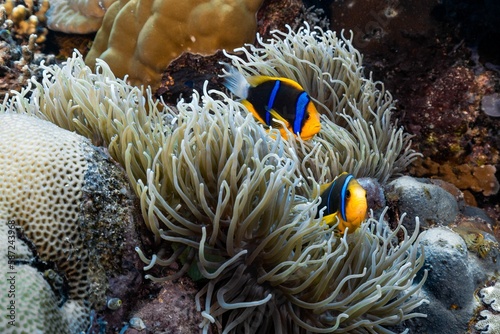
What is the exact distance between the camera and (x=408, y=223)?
119 inches

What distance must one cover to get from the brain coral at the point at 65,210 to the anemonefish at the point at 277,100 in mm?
1335

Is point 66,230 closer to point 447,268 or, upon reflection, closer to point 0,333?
point 0,333

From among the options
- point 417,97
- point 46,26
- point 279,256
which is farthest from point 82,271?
point 46,26

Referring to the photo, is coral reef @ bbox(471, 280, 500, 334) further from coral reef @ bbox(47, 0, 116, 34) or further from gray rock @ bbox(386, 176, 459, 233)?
coral reef @ bbox(47, 0, 116, 34)

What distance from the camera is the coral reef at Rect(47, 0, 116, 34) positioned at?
4.80m

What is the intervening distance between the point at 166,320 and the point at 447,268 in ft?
5.89

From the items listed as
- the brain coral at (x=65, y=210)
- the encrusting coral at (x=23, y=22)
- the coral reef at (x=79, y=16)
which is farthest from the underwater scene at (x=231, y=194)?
the encrusting coral at (x=23, y=22)

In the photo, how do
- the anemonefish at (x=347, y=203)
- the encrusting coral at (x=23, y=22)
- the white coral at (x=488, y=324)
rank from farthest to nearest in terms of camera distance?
the encrusting coral at (x=23, y=22), the white coral at (x=488, y=324), the anemonefish at (x=347, y=203)

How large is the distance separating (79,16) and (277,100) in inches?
136

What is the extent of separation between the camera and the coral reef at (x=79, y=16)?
4805mm

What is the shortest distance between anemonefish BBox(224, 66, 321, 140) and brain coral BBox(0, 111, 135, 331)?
1.33m

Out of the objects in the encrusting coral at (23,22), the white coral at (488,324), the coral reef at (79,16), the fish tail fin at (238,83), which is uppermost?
the fish tail fin at (238,83)

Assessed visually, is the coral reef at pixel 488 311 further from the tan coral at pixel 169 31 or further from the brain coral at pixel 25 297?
the tan coral at pixel 169 31

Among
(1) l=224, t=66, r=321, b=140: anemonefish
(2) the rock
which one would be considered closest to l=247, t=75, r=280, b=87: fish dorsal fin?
(1) l=224, t=66, r=321, b=140: anemonefish
